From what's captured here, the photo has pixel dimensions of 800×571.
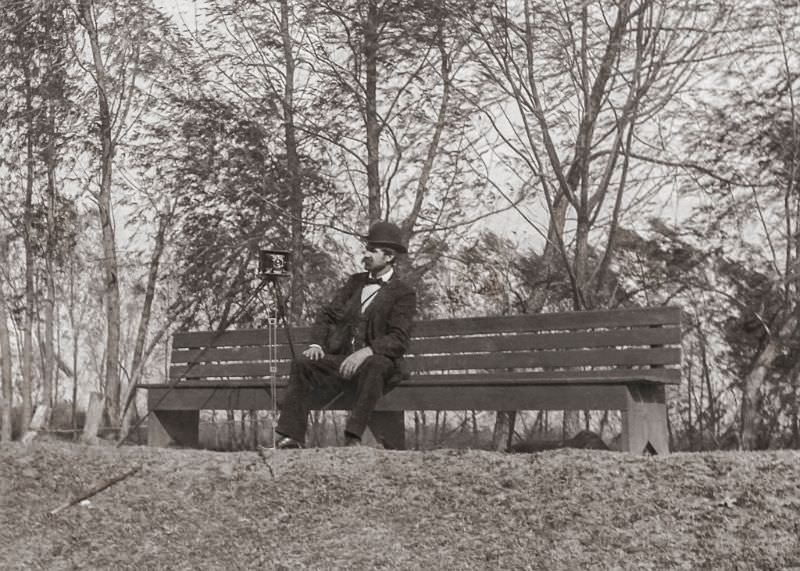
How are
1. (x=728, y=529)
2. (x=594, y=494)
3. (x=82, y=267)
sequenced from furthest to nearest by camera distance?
(x=82, y=267) → (x=594, y=494) → (x=728, y=529)

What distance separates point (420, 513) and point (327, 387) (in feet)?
6.20

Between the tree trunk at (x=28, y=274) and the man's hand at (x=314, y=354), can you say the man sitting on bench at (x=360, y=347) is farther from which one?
the tree trunk at (x=28, y=274)

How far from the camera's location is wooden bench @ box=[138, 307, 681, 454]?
595 cm

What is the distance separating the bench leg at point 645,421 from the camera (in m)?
5.84

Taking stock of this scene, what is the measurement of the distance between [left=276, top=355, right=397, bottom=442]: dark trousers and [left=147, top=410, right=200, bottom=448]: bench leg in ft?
5.85

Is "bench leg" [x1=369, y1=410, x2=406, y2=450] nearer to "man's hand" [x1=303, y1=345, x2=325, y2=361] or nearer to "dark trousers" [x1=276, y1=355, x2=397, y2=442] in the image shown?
"dark trousers" [x1=276, y1=355, x2=397, y2=442]

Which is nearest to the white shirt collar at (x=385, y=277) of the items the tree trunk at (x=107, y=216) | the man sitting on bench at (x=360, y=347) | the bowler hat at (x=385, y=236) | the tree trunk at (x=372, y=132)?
the man sitting on bench at (x=360, y=347)

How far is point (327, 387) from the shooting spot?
670 centimetres

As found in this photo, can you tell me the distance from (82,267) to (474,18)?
4.15m

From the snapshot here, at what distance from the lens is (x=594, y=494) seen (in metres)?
4.88

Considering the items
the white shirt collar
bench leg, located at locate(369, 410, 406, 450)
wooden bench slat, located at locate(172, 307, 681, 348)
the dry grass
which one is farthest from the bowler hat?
the dry grass

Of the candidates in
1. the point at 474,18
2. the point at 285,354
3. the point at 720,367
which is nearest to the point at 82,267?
the point at 285,354

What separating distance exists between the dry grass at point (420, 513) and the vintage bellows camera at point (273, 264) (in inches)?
37.2

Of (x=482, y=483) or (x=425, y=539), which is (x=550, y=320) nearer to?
(x=482, y=483)
